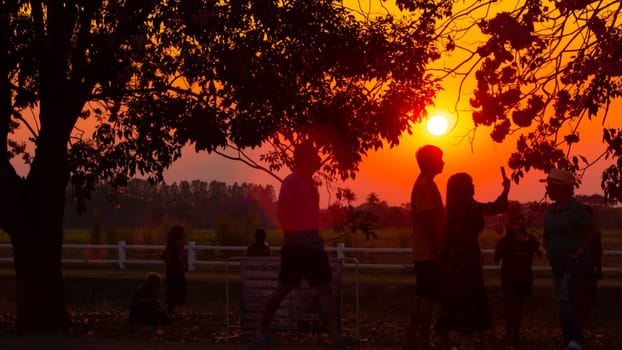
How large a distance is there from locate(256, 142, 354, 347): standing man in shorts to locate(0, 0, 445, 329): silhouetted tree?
11.2 ft

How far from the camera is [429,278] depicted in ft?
34.8

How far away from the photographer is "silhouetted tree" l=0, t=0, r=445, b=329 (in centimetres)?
1446

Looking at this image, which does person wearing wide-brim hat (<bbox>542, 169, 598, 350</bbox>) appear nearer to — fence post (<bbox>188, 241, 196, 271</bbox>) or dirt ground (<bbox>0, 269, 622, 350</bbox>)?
dirt ground (<bbox>0, 269, 622, 350</bbox>)

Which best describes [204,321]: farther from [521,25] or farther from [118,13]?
[521,25]

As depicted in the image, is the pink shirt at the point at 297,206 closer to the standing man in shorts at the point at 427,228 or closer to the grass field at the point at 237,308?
the standing man in shorts at the point at 427,228

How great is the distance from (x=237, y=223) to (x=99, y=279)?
37.8ft

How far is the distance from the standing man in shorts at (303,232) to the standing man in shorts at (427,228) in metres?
0.97

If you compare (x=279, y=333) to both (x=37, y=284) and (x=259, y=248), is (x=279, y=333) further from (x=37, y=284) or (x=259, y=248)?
(x=259, y=248)

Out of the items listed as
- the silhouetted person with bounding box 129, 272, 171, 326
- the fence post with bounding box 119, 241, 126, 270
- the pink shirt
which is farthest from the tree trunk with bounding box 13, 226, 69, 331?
the fence post with bounding box 119, 241, 126, 270

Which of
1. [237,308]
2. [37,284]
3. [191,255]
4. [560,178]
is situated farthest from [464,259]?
[191,255]

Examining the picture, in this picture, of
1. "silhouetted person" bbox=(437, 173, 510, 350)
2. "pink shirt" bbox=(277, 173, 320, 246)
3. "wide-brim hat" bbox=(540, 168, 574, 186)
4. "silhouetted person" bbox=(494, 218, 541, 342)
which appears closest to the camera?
"silhouetted person" bbox=(437, 173, 510, 350)

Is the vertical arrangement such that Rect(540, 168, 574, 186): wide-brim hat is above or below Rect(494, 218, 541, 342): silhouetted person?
above

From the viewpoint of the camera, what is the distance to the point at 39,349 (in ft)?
39.0

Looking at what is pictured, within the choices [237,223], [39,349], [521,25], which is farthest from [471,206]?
[237,223]
